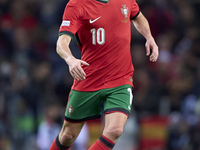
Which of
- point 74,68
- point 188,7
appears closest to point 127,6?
point 74,68

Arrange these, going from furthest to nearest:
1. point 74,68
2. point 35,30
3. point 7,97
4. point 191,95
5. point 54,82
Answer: point 35,30 → point 54,82 → point 191,95 → point 7,97 → point 74,68

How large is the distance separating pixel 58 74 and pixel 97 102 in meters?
5.50

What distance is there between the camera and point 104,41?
17.0ft

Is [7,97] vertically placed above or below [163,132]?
above

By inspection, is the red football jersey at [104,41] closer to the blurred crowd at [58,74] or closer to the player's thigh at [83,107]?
the player's thigh at [83,107]

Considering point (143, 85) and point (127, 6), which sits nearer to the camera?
point (127, 6)

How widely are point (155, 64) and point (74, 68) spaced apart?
657 cm

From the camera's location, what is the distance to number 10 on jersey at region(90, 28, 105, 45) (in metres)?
5.12

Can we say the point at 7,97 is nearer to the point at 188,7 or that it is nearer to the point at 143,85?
the point at 143,85

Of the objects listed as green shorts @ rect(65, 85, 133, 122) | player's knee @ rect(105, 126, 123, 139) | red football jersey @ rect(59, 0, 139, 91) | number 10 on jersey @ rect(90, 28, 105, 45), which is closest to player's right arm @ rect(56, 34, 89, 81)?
red football jersey @ rect(59, 0, 139, 91)

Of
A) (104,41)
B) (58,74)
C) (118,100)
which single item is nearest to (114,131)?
(118,100)

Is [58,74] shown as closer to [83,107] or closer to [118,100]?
[83,107]

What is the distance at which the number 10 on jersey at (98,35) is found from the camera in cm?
512

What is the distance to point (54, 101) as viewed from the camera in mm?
9164
